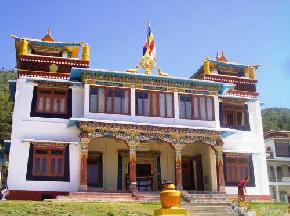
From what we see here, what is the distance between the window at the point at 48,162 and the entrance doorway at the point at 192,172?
7.73 meters

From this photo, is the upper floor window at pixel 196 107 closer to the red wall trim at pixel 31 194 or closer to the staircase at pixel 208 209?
the staircase at pixel 208 209

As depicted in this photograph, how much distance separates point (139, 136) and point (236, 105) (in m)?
7.32

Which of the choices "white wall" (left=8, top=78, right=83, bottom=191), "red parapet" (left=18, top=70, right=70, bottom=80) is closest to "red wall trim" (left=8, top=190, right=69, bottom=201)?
"white wall" (left=8, top=78, right=83, bottom=191)

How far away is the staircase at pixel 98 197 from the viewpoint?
62.8ft

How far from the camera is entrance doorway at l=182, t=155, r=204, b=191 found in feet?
83.3

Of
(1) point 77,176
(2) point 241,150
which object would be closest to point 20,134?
(1) point 77,176

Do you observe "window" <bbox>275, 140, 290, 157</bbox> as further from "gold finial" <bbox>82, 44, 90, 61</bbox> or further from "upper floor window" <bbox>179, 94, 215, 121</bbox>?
"gold finial" <bbox>82, 44, 90, 61</bbox>

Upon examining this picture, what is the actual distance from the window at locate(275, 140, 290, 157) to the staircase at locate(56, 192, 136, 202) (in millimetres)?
26803

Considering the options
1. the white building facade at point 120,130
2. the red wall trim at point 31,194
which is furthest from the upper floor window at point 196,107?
the red wall trim at point 31,194

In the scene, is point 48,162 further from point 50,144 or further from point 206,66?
point 206,66

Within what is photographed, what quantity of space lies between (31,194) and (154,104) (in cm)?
791

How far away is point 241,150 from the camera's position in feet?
81.9

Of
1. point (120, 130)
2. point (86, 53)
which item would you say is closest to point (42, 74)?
point (86, 53)

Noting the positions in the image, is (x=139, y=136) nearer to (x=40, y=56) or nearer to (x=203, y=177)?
(x=203, y=177)
